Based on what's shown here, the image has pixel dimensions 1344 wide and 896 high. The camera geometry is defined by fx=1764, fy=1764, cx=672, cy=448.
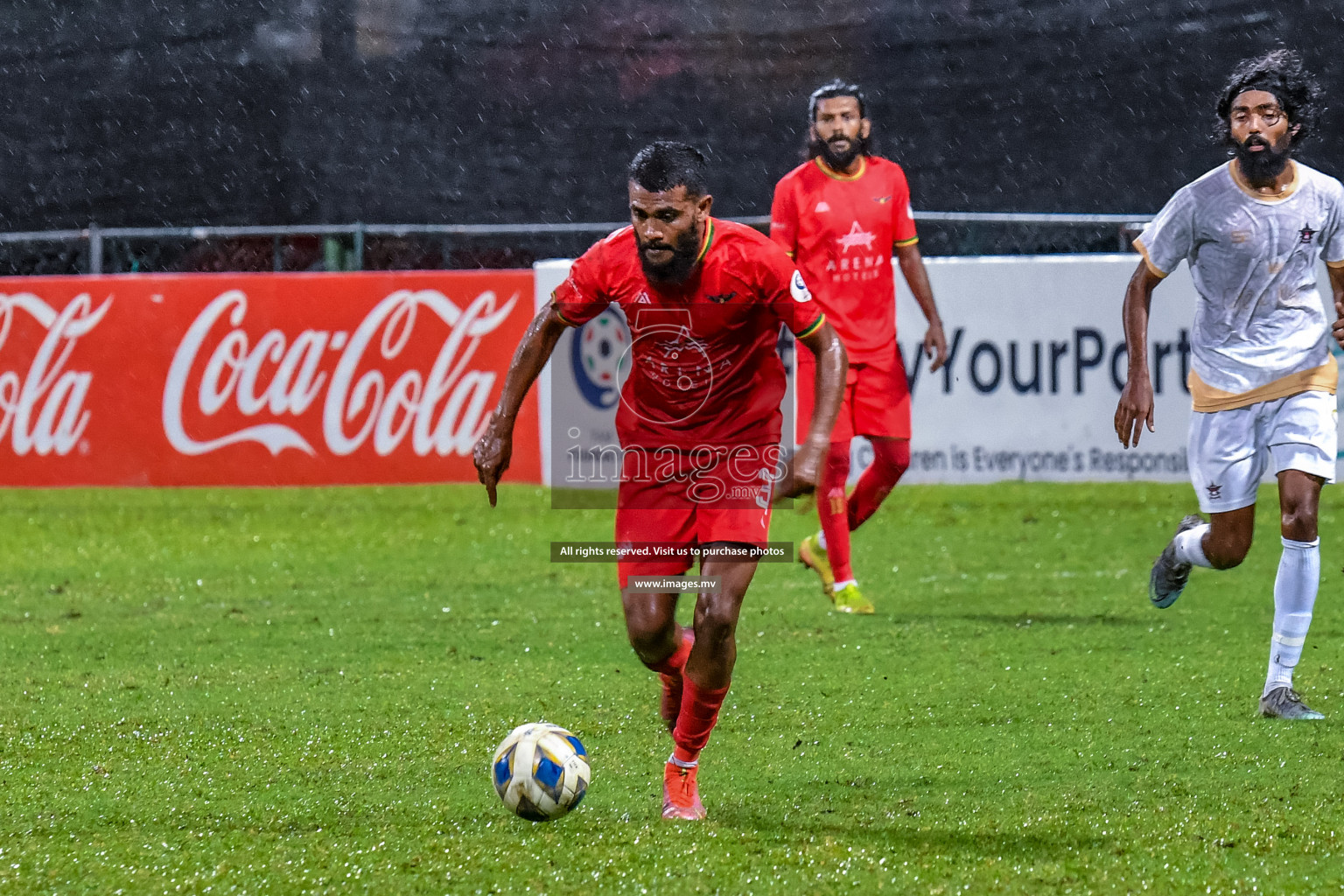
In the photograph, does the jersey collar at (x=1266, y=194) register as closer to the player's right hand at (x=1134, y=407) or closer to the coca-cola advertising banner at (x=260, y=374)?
the player's right hand at (x=1134, y=407)

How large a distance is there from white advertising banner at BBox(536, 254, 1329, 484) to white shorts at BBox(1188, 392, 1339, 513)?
6.52m

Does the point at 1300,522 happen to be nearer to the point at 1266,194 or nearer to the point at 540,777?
the point at 1266,194

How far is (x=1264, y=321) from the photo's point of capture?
5.85 m

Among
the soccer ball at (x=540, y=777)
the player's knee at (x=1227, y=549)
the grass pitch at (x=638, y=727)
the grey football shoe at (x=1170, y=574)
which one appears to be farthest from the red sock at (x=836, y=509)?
the soccer ball at (x=540, y=777)

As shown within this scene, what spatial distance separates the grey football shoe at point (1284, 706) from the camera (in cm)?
564

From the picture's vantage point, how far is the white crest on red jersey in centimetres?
812

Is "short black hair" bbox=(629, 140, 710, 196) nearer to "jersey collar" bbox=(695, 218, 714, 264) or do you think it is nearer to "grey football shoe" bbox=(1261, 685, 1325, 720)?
"jersey collar" bbox=(695, 218, 714, 264)

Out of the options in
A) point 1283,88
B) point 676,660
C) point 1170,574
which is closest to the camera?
point 676,660

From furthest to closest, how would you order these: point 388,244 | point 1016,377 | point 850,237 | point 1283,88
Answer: point 388,244 < point 1016,377 < point 850,237 < point 1283,88

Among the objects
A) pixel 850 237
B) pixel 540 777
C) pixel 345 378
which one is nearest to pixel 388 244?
pixel 345 378

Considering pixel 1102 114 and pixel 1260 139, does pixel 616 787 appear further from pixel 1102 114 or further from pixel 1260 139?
pixel 1102 114

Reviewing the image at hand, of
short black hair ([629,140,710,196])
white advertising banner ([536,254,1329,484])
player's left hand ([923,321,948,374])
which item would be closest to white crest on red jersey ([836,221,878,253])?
player's left hand ([923,321,948,374])

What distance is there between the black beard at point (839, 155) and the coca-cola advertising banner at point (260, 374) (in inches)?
199

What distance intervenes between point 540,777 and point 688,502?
0.90 m
